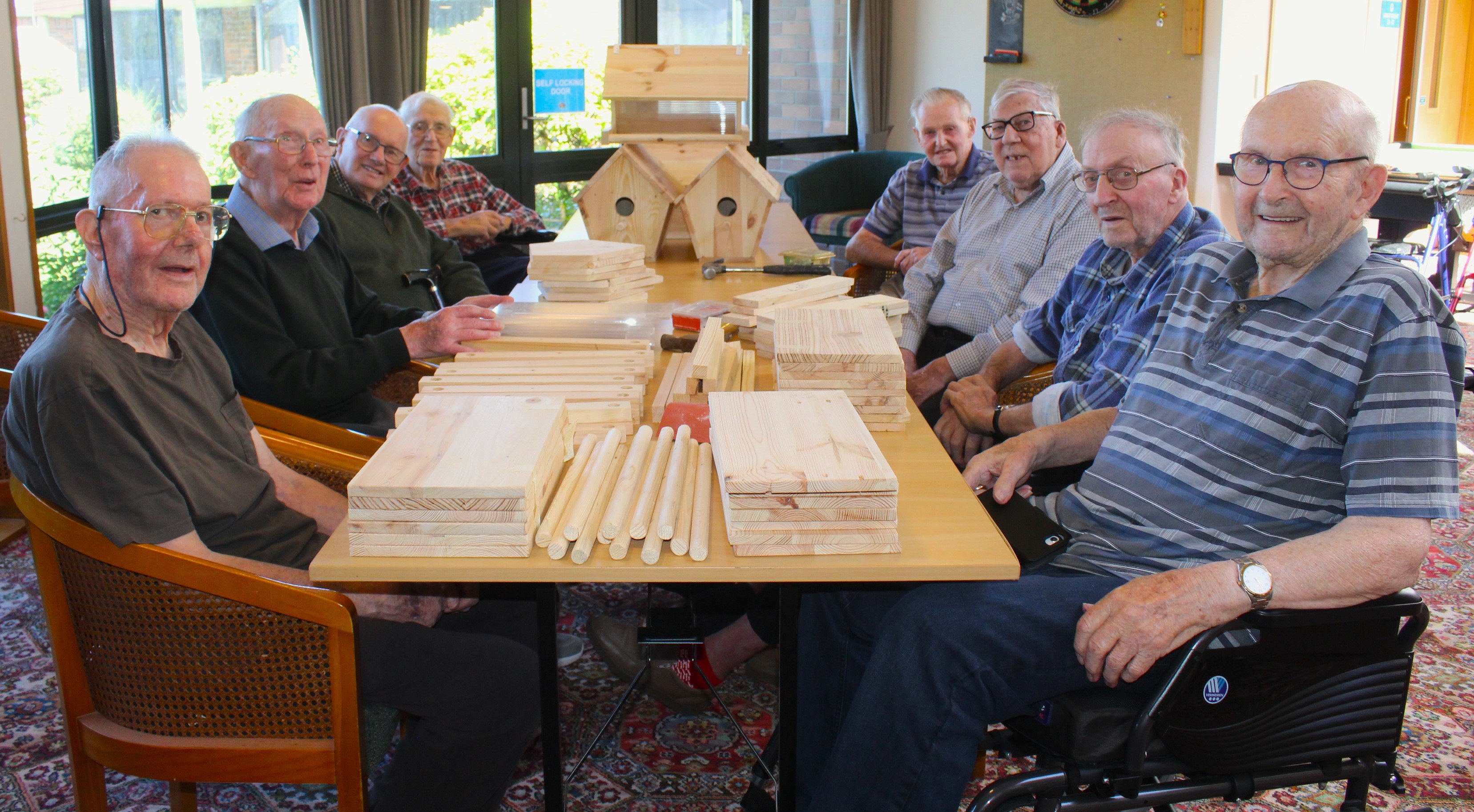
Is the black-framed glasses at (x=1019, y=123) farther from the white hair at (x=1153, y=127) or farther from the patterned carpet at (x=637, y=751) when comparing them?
the patterned carpet at (x=637, y=751)

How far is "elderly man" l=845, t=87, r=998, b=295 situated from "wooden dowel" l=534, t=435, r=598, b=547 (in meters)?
2.44

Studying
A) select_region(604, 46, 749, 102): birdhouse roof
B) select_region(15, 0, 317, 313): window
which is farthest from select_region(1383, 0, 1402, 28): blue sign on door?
select_region(15, 0, 317, 313): window

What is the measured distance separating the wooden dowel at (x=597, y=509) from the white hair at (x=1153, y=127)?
1.33 m

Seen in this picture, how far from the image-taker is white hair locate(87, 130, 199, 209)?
1.77m

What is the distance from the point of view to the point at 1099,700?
1.61 m

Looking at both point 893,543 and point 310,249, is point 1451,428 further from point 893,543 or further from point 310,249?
point 310,249

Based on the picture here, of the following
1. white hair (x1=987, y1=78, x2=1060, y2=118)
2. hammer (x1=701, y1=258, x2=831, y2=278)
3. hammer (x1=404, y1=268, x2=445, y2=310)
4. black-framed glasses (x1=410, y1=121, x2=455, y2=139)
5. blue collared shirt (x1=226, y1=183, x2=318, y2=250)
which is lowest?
hammer (x1=404, y1=268, x2=445, y2=310)

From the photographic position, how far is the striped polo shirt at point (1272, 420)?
5.07ft

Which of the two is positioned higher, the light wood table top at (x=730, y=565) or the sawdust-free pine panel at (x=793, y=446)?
the sawdust-free pine panel at (x=793, y=446)

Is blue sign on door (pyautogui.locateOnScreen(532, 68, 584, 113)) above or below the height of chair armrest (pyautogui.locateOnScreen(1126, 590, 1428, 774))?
above

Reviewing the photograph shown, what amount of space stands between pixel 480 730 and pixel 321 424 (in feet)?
2.74

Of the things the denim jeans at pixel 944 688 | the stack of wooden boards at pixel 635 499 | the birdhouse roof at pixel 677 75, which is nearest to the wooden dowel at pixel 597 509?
the stack of wooden boards at pixel 635 499

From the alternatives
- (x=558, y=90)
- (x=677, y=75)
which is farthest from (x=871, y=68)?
(x=677, y=75)

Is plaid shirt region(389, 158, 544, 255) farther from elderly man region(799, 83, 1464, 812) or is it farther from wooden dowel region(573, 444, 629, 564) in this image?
elderly man region(799, 83, 1464, 812)
